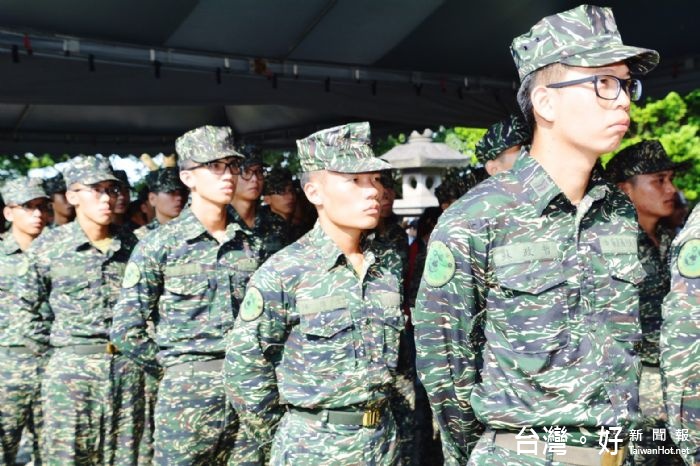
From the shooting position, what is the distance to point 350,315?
9.25 feet

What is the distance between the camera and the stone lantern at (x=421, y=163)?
1453cm

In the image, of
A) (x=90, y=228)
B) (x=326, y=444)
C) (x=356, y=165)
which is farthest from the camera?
(x=90, y=228)

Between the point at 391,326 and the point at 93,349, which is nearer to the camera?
the point at 391,326

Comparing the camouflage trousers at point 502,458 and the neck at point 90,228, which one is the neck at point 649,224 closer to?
the camouflage trousers at point 502,458

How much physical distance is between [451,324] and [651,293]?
2.49 meters

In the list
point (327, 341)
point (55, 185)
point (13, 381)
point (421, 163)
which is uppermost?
point (421, 163)

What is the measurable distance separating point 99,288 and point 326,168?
233cm

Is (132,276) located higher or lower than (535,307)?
higher

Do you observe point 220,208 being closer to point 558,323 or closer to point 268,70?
point 268,70

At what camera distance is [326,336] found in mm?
2781

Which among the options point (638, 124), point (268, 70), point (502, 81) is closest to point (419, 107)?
point (502, 81)

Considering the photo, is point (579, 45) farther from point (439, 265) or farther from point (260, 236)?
point (260, 236)

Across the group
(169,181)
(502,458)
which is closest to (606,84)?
(502,458)

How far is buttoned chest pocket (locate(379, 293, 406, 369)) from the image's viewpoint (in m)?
2.88
